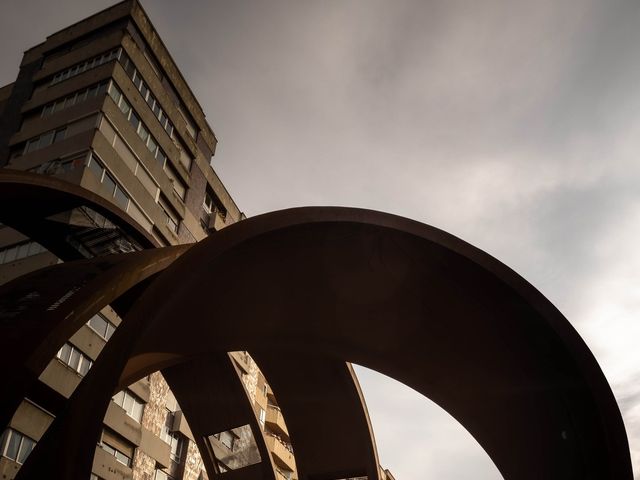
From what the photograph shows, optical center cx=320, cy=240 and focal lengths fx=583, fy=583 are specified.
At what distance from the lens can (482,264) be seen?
1086cm

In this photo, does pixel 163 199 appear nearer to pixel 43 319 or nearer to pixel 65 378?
pixel 65 378

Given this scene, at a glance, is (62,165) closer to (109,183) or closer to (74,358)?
(109,183)

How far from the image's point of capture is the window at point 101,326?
2031 cm

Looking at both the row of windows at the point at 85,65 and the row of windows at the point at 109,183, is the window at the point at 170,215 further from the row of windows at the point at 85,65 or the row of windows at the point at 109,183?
the row of windows at the point at 85,65

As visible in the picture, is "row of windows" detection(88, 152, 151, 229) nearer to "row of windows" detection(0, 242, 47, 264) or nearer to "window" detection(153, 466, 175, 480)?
"row of windows" detection(0, 242, 47, 264)

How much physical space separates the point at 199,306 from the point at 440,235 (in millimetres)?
5037

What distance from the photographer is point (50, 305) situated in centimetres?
991

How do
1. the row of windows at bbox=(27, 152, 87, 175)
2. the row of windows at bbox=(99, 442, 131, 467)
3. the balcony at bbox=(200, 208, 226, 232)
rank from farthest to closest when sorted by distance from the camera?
the balcony at bbox=(200, 208, 226, 232) < the row of windows at bbox=(27, 152, 87, 175) < the row of windows at bbox=(99, 442, 131, 467)

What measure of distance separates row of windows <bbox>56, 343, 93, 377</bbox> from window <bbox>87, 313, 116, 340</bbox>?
1068 mm

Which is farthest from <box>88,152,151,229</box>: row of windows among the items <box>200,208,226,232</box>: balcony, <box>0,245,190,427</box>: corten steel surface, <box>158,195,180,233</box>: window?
<box>0,245,190,427</box>: corten steel surface

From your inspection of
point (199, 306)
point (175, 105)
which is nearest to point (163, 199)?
point (175, 105)

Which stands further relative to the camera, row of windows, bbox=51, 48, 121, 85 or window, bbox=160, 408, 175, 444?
row of windows, bbox=51, 48, 121, 85

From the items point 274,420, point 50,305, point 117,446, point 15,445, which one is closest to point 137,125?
point 117,446

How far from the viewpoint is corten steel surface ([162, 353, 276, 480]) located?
51.5 ft
